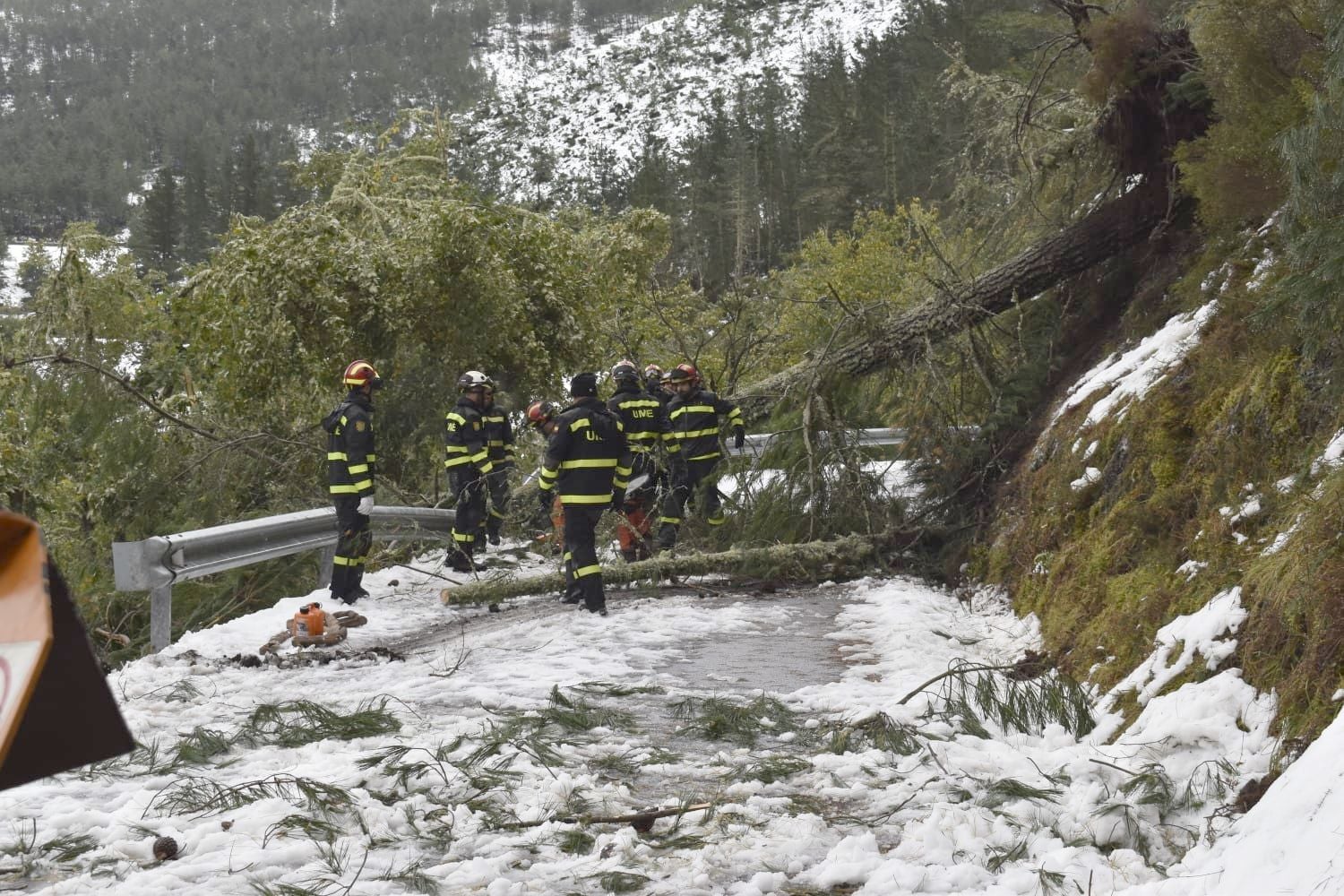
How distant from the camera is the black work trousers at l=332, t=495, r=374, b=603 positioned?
9.59 m

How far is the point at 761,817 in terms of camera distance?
414 cm

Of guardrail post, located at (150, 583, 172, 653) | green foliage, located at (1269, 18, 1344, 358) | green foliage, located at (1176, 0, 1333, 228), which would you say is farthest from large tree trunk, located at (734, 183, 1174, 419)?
guardrail post, located at (150, 583, 172, 653)

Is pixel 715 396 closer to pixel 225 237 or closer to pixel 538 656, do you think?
pixel 538 656

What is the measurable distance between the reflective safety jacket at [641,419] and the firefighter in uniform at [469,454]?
4.55 feet

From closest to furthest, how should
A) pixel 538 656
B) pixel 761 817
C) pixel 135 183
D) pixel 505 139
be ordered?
1. pixel 761 817
2. pixel 538 656
3. pixel 135 183
4. pixel 505 139

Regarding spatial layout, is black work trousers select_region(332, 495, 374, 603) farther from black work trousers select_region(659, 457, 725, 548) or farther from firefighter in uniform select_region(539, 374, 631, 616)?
black work trousers select_region(659, 457, 725, 548)

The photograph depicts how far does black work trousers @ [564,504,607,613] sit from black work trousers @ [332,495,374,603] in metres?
1.83

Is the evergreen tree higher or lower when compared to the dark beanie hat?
higher

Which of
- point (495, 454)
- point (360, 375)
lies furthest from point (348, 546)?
point (495, 454)

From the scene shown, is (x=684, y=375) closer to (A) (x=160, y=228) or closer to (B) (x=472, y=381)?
(B) (x=472, y=381)

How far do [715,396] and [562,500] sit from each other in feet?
10.1

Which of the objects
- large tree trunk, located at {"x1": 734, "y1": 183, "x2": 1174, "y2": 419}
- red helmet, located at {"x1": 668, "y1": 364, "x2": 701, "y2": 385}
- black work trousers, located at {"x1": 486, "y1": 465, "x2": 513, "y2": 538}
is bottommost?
black work trousers, located at {"x1": 486, "y1": 465, "x2": 513, "y2": 538}

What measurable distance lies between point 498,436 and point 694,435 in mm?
2222

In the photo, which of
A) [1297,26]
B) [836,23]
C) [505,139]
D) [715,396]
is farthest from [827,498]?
[836,23]
